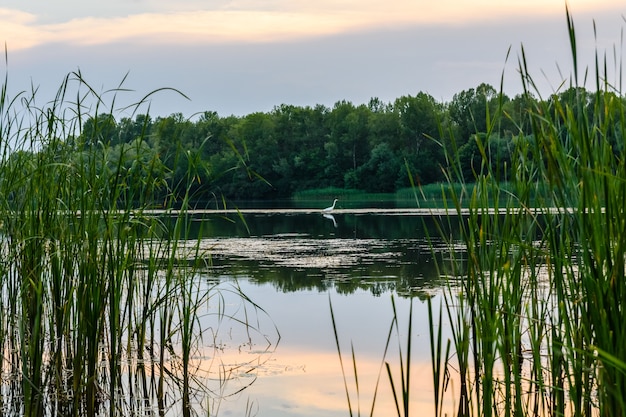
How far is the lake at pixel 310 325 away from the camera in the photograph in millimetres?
4141

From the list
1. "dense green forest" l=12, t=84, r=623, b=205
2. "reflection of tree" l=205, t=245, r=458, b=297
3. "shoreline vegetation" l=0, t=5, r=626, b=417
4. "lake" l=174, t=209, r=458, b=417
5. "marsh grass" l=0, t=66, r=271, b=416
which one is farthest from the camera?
"dense green forest" l=12, t=84, r=623, b=205

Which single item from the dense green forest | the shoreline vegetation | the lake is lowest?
the lake

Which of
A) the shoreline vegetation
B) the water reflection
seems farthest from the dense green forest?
the shoreline vegetation

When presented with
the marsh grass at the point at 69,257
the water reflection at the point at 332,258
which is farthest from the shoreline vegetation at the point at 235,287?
the water reflection at the point at 332,258

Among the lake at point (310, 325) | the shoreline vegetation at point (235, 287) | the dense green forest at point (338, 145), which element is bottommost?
the lake at point (310, 325)

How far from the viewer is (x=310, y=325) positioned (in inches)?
244

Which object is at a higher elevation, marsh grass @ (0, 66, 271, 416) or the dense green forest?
the dense green forest

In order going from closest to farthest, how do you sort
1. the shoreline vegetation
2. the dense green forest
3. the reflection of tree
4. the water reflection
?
the shoreline vegetation, the reflection of tree, the water reflection, the dense green forest

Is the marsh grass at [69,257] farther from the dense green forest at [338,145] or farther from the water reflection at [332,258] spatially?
the dense green forest at [338,145]

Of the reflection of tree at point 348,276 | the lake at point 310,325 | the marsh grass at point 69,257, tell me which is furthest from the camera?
the reflection of tree at point 348,276

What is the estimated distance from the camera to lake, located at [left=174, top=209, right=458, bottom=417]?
4141mm

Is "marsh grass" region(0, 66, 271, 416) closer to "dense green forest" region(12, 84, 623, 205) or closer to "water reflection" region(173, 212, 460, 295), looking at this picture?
"water reflection" region(173, 212, 460, 295)

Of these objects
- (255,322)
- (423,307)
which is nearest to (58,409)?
(255,322)

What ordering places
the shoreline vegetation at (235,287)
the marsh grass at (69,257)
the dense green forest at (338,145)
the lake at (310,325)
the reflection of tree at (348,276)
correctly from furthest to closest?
the dense green forest at (338,145) < the reflection of tree at (348,276) < the lake at (310,325) < the marsh grass at (69,257) < the shoreline vegetation at (235,287)
